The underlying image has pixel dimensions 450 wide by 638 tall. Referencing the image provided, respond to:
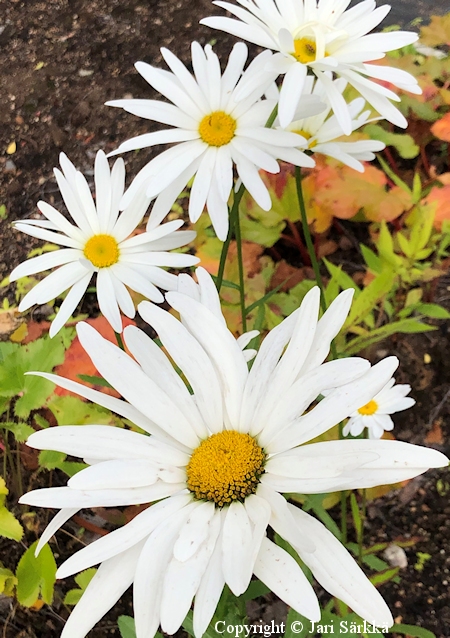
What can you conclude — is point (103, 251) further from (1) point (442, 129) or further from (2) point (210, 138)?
(1) point (442, 129)

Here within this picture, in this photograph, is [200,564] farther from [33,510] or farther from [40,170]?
[40,170]

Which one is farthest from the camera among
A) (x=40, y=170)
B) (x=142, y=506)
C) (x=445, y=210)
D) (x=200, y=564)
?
(x=40, y=170)

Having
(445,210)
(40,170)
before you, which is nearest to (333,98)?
(445,210)

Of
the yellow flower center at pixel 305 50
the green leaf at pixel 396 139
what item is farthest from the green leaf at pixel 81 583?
the green leaf at pixel 396 139

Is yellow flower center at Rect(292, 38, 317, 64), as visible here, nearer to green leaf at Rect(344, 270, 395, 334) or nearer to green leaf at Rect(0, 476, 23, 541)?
green leaf at Rect(344, 270, 395, 334)

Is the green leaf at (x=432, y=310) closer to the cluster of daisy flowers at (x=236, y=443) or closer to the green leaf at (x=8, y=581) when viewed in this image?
the cluster of daisy flowers at (x=236, y=443)

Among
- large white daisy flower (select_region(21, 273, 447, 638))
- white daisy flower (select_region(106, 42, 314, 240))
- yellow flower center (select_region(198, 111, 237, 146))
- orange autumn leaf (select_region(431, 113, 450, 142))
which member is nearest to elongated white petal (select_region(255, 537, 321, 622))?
large white daisy flower (select_region(21, 273, 447, 638))

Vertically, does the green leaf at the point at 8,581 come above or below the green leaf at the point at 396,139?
below
